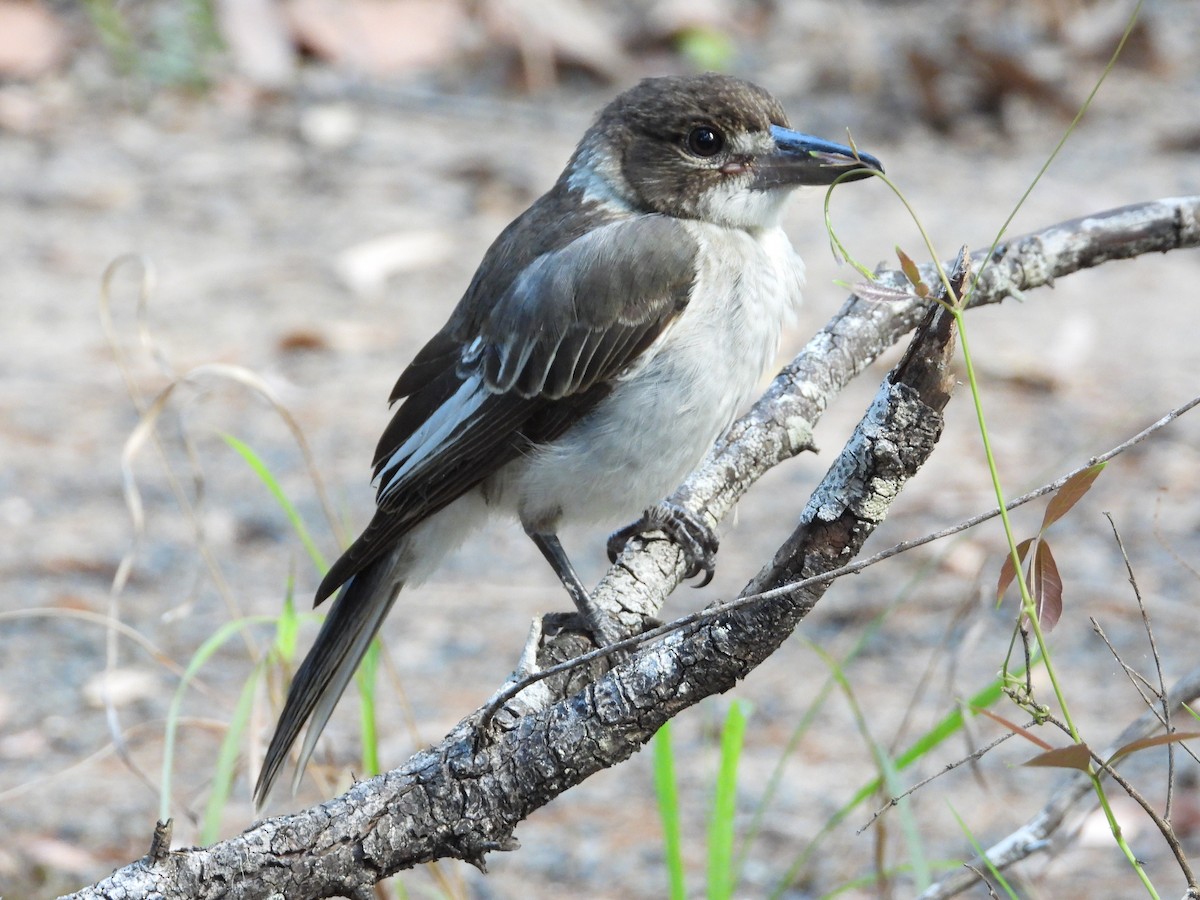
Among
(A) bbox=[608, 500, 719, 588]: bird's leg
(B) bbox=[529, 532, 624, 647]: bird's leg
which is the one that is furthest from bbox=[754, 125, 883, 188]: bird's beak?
(B) bbox=[529, 532, 624, 647]: bird's leg

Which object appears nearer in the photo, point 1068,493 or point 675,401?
point 1068,493

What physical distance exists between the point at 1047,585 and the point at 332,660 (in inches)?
65.4

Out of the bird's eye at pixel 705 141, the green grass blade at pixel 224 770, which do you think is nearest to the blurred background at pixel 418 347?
the green grass blade at pixel 224 770

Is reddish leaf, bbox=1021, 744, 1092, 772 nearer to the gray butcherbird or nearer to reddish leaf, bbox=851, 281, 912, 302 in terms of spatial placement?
reddish leaf, bbox=851, 281, 912, 302

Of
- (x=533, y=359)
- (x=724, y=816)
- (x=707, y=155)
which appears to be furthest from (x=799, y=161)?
(x=724, y=816)

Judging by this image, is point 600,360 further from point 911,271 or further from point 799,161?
point 911,271

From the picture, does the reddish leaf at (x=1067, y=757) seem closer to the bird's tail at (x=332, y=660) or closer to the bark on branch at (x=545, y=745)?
the bark on branch at (x=545, y=745)

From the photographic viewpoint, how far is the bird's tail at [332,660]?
112 inches

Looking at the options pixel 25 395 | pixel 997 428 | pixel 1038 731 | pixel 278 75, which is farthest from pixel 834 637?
pixel 278 75

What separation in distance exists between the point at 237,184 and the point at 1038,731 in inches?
204

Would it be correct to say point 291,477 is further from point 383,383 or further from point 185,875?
point 185,875

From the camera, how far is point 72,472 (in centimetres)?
518

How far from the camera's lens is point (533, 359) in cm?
312

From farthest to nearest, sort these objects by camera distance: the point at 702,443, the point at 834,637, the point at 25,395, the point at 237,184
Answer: the point at 237,184 < the point at 25,395 < the point at 834,637 < the point at 702,443
